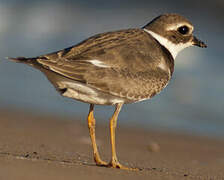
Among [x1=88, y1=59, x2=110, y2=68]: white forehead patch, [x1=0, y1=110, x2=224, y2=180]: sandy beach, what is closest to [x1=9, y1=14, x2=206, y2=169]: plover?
[x1=88, y1=59, x2=110, y2=68]: white forehead patch

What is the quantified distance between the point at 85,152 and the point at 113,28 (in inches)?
424

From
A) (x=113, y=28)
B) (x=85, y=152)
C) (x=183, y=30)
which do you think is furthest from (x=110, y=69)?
(x=113, y=28)

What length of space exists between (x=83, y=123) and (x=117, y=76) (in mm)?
3763

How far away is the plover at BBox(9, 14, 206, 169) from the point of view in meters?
6.08

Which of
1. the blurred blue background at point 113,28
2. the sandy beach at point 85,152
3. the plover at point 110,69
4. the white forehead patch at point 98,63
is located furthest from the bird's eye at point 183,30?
the blurred blue background at point 113,28

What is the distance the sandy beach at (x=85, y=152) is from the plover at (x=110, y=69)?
0.60 metres

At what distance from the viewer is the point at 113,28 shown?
58.6 feet

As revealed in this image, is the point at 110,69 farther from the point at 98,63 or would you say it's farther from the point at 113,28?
the point at 113,28

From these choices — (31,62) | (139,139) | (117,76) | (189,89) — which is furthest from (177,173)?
(189,89)

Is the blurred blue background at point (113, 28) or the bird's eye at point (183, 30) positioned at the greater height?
the bird's eye at point (183, 30)

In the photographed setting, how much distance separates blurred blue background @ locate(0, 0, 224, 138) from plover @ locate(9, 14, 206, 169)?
3743mm

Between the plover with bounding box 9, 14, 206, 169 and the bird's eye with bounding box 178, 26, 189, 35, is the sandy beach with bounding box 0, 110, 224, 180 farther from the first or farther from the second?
the bird's eye with bounding box 178, 26, 189, 35

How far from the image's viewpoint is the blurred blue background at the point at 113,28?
1074cm

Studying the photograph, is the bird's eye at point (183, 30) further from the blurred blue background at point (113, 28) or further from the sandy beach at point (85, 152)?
the blurred blue background at point (113, 28)
